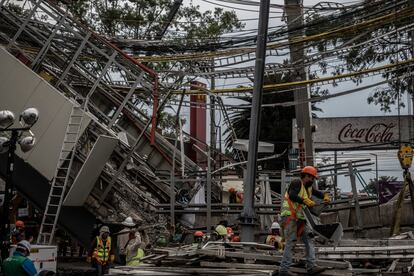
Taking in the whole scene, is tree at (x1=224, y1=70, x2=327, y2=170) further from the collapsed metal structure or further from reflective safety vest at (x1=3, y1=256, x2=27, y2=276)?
reflective safety vest at (x1=3, y1=256, x2=27, y2=276)

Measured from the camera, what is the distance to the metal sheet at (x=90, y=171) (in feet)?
58.4

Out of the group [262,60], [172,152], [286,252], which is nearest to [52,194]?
[172,152]

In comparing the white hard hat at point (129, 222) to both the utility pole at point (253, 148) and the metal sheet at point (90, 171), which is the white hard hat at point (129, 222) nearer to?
the metal sheet at point (90, 171)

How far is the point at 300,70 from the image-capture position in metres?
20.3

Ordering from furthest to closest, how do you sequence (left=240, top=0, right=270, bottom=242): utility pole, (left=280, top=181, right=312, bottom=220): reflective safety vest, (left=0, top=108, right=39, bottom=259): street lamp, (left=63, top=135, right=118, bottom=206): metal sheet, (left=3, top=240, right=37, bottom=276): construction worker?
(left=63, top=135, right=118, bottom=206): metal sheet < (left=0, top=108, right=39, bottom=259): street lamp < (left=240, top=0, right=270, bottom=242): utility pole < (left=280, top=181, right=312, bottom=220): reflective safety vest < (left=3, top=240, right=37, bottom=276): construction worker

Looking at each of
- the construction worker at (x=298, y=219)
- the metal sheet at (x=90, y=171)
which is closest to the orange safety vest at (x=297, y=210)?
the construction worker at (x=298, y=219)

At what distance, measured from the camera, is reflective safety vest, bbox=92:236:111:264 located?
53.7 feet

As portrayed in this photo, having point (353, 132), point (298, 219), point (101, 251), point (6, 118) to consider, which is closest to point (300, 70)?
point (101, 251)

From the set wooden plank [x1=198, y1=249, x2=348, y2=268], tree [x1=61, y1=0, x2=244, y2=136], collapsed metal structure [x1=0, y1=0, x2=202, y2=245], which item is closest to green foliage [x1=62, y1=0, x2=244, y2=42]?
tree [x1=61, y1=0, x2=244, y2=136]

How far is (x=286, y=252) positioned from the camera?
1024cm

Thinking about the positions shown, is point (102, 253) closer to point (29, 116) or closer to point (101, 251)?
point (101, 251)

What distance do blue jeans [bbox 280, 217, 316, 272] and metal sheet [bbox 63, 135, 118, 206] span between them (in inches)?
322

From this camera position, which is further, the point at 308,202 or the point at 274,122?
the point at 274,122

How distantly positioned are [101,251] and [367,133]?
1976 cm
